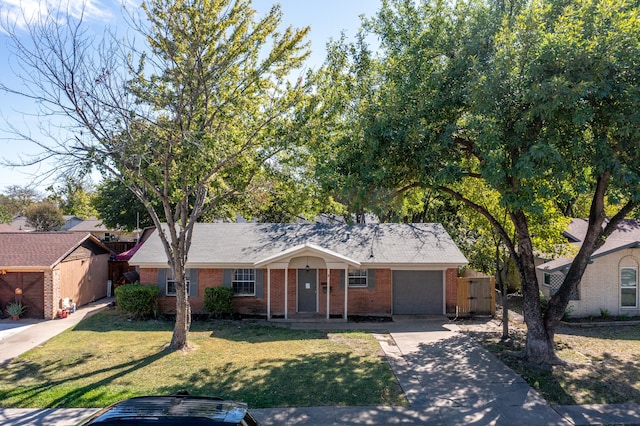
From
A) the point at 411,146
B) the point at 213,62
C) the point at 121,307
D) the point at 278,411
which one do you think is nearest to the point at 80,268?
the point at 121,307

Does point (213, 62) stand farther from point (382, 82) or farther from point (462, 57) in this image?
point (462, 57)

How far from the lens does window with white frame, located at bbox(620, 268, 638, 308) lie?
674 inches

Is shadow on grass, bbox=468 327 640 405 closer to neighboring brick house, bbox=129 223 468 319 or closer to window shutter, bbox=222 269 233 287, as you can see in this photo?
neighboring brick house, bbox=129 223 468 319

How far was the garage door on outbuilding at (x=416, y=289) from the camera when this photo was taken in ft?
58.9

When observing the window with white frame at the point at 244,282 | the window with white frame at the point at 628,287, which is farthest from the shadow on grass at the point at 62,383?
the window with white frame at the point at 628,287

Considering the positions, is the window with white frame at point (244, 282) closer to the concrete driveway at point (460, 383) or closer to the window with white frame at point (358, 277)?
the window with white frame at point (358, 277)

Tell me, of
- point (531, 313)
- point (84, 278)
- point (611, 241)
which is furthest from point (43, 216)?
point (611, 241)

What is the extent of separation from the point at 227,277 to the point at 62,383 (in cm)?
827

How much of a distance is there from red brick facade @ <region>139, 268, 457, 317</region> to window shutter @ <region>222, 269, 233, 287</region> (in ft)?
0.37

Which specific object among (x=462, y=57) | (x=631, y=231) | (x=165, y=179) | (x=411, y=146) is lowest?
(x=631, y=231)

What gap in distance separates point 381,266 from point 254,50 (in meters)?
9.72

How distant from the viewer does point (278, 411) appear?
8289 millimetres

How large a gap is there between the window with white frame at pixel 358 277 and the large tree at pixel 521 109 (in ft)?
20.6

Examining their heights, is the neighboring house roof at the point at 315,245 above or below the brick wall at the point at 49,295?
above
